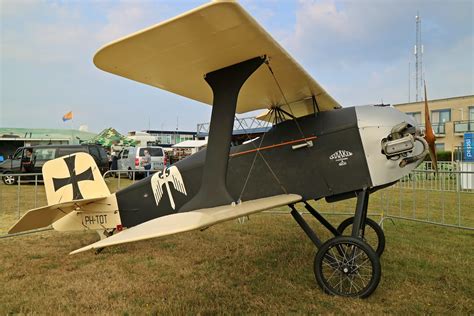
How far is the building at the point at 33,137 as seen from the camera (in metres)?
39.2

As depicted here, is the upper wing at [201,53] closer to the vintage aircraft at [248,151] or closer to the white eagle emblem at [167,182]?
the vintage aircraft at [248,151]

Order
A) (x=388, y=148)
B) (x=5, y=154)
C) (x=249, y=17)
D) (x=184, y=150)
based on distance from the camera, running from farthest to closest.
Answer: (x=5, y=154) < (x=184, y=150) < (x=388, y=148) < (x=249, y=17)

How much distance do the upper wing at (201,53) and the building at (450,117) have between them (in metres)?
28.7

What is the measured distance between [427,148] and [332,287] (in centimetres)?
197

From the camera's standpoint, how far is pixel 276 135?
4348 mm

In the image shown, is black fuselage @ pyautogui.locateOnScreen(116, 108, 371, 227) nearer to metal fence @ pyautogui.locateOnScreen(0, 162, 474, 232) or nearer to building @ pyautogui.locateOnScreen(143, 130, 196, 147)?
metal fence @ pyautogui.locateOnScreen(0, 162, 474, 232)

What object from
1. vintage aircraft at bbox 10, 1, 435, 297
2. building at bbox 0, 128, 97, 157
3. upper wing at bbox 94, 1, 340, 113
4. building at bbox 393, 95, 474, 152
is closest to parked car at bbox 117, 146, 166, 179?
vintage aircraft at bbox 10, 1, 435, 297

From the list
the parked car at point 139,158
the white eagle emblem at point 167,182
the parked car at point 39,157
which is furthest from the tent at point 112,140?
Result: the white eagle emblem at point 167,182

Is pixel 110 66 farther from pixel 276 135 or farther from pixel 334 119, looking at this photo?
pixel 334 119

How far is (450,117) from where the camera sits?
100 feet

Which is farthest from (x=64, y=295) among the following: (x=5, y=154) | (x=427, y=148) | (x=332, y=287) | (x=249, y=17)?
(x=5, y=154)

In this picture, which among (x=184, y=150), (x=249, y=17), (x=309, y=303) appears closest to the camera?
(x=249, y=17)

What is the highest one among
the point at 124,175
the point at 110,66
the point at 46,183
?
the point at 110,66

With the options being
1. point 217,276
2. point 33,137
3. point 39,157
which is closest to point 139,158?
point 39,157
